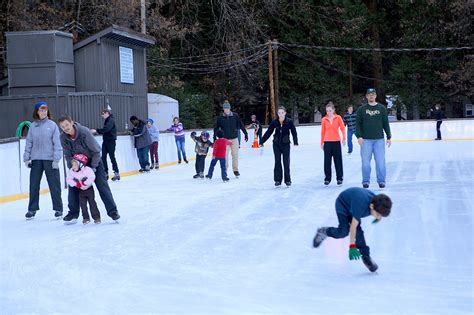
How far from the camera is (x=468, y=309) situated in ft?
17.6

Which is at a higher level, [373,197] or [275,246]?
[373,197]

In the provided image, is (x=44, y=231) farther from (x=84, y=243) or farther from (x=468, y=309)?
(x=468, y=309)

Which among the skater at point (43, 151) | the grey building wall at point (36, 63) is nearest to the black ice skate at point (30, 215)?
the skater at point (43, 151)

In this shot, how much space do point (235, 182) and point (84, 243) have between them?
692cm

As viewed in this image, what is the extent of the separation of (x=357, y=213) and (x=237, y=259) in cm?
155

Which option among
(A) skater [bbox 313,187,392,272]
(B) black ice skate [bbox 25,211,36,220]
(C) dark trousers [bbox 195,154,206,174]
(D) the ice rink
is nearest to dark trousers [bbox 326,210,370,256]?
(A) skater [bbox 313,187,392,272]

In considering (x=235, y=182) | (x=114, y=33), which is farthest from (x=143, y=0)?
(x=235, y=182)

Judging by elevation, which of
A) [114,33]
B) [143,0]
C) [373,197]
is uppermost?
[143,0]

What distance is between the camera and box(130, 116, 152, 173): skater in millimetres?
18562

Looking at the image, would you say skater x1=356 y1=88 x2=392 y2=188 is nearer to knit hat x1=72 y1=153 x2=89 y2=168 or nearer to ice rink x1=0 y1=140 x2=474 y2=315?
ice rink x1=0 y1=140 x2=474 y2=315

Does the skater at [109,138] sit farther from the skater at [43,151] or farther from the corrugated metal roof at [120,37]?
the skater at [43,151]

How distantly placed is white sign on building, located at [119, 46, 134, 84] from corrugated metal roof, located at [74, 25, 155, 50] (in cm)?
29

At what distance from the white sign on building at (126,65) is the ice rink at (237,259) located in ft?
36.1

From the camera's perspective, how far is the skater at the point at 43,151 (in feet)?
33.0
